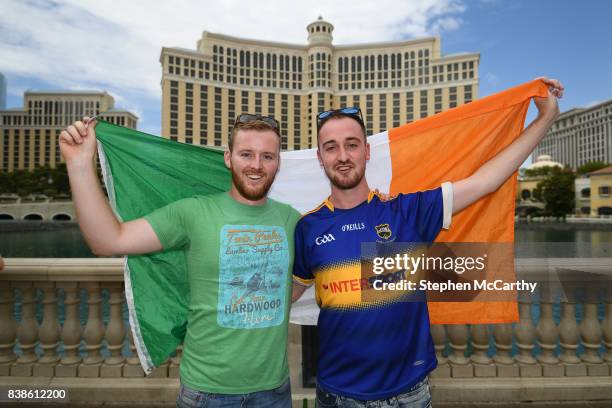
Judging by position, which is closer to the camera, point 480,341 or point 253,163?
point 253,163

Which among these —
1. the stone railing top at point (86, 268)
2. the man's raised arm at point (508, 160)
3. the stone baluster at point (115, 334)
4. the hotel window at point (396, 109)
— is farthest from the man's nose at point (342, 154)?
the hotel window at point (396, 109)

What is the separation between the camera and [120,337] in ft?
11.3

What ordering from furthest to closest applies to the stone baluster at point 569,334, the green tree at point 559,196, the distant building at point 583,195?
the distant building at point 583,195 < the green tree at point 559,196 < the stone baluster at point 569,334

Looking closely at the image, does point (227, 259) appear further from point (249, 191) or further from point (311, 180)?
point (311, 180)

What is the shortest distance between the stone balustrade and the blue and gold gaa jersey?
163 centimetres

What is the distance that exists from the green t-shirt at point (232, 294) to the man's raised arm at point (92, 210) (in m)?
0.09

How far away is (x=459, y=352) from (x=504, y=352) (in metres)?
0.43

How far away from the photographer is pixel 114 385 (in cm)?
329

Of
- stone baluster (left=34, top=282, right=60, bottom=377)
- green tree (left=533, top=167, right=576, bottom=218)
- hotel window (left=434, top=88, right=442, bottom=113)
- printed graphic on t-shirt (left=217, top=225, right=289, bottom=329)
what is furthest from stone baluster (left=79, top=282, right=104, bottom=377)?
hotel window (left=434, top=88, right=442, bottom=113)

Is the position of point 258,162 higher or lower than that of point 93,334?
higher

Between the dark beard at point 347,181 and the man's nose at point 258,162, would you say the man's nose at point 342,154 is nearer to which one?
the dark beard at point 347,181

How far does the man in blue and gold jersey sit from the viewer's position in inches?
74.4

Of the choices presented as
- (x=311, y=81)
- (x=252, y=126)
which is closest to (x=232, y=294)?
(x=252, y=126)

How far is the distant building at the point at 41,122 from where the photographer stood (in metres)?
119
